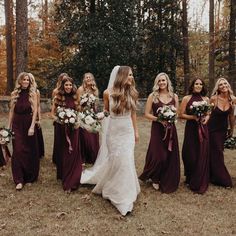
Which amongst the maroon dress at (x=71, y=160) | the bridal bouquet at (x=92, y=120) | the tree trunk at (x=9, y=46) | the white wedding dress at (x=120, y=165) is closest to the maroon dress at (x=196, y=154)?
the white wedding dress at (x=120, y=165)

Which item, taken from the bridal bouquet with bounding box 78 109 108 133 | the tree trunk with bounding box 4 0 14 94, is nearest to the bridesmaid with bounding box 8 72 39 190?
the bridal bouquet with bounding box 78 109 108 133

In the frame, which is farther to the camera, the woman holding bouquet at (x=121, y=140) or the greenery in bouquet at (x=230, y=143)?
Answer: the greenery in bouquet at (x=230, y=143)

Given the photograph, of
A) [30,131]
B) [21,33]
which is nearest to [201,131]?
[30,131]

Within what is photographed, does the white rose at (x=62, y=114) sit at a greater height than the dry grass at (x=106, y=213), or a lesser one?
greater

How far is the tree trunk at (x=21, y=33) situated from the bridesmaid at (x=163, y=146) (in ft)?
35.5

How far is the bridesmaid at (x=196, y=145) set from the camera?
790 cm

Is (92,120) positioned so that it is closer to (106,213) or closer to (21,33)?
(106,213)

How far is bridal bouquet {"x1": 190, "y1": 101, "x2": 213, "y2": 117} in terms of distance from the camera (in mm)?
7676

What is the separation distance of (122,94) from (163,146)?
1680 millimetres

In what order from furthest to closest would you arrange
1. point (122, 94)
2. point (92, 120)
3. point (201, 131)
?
point (201, 131) → point (92, 120) → point (122, 94)

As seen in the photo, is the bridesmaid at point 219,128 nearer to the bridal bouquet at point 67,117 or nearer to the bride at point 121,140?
the bride at point 121,140

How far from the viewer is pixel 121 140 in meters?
7.03

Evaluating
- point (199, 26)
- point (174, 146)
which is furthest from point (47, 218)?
point (199, 26)

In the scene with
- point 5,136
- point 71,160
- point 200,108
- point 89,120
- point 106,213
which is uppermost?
point 200,108
